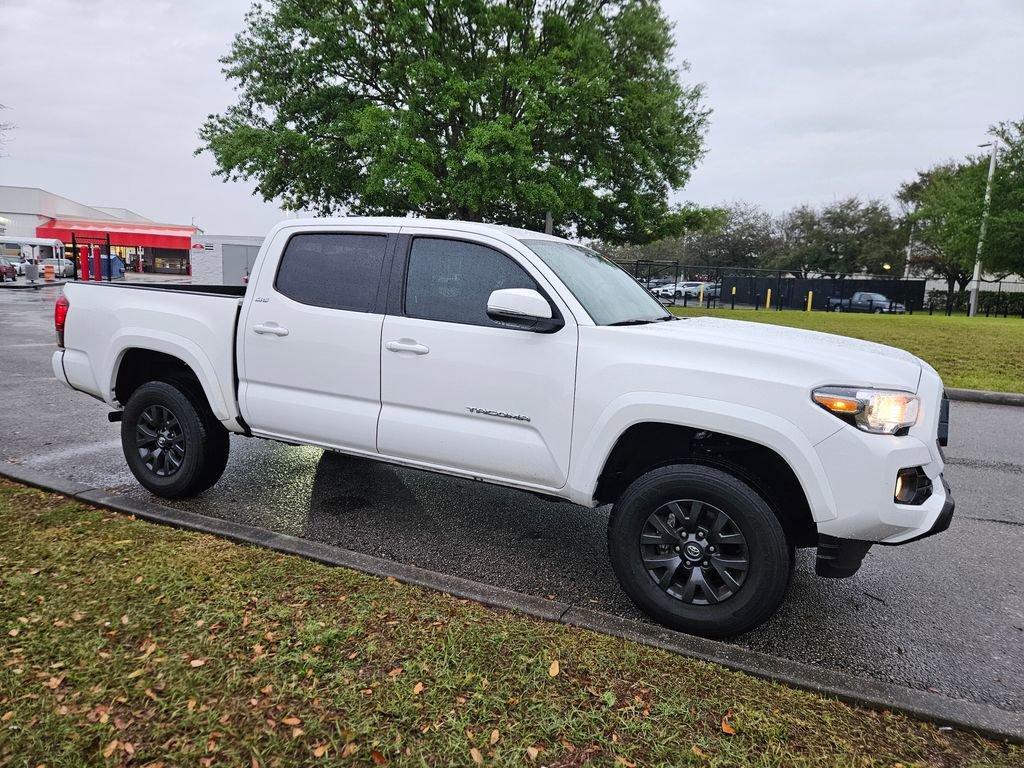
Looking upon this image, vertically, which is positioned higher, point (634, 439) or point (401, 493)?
point (634, 439)

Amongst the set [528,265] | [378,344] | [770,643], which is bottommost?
[770,643]

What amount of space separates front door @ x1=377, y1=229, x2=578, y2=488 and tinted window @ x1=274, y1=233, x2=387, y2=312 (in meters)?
0.22

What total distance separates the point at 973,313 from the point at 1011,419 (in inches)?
1253

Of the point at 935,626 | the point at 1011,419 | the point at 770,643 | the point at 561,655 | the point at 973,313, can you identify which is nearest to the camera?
the point at 561,655

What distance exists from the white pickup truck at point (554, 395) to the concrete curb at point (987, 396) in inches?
312

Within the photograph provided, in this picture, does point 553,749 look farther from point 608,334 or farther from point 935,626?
point 935,626

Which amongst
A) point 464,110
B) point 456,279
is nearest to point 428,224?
point 456,279

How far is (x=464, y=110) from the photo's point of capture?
66.7 ft

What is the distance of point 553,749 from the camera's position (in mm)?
2406

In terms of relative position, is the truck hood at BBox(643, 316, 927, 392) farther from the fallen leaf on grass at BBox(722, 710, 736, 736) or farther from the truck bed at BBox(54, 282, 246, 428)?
the truck bed at BBox(54, 282, 246, 428)

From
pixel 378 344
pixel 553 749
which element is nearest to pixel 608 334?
pixel 378 344

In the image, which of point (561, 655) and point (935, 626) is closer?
point (561, 655)

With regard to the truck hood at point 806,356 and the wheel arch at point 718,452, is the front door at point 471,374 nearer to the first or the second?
the wheel arch at point 718,452

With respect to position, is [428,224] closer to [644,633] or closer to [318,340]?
[318,340]
